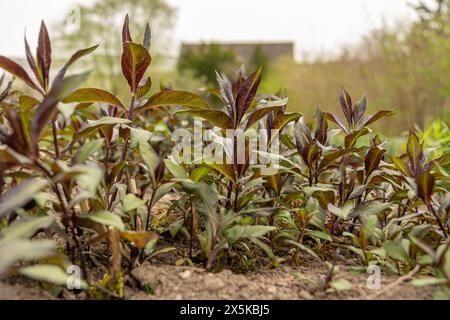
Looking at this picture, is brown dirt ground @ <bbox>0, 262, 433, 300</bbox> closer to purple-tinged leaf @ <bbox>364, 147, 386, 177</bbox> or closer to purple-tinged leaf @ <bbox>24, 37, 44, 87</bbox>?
purple-tinged leaf @ <bbox>364, 147, 386, 177</bbox>

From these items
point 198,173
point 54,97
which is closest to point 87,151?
point 54,97

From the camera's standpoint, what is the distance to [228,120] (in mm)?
1355

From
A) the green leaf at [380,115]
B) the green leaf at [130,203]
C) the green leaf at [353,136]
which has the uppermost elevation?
the green leaf at [380,115]

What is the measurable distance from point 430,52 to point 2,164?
9.44 metres

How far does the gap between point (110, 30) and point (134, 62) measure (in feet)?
67.7

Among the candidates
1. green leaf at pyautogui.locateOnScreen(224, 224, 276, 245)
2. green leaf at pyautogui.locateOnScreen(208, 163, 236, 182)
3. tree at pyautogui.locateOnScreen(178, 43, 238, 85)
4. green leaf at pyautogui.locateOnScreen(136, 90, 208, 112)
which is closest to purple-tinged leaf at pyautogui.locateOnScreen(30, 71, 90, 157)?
green leaf at pyautogui.locateOnScreen(136, 90, 208, 112)

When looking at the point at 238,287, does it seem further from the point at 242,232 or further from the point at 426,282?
the point at 426,282

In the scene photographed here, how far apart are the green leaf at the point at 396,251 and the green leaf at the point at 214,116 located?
0.59 metres

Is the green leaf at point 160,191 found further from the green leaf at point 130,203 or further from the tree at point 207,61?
the tree at point 207,61

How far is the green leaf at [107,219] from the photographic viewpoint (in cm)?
102

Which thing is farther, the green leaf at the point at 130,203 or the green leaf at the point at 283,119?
the green leaf at the point at 283,119

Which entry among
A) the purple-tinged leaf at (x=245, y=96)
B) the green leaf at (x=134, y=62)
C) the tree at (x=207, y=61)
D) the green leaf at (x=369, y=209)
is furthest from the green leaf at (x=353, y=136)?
the tree at (x=207, y=61)

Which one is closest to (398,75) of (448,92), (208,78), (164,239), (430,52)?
(430,52)
